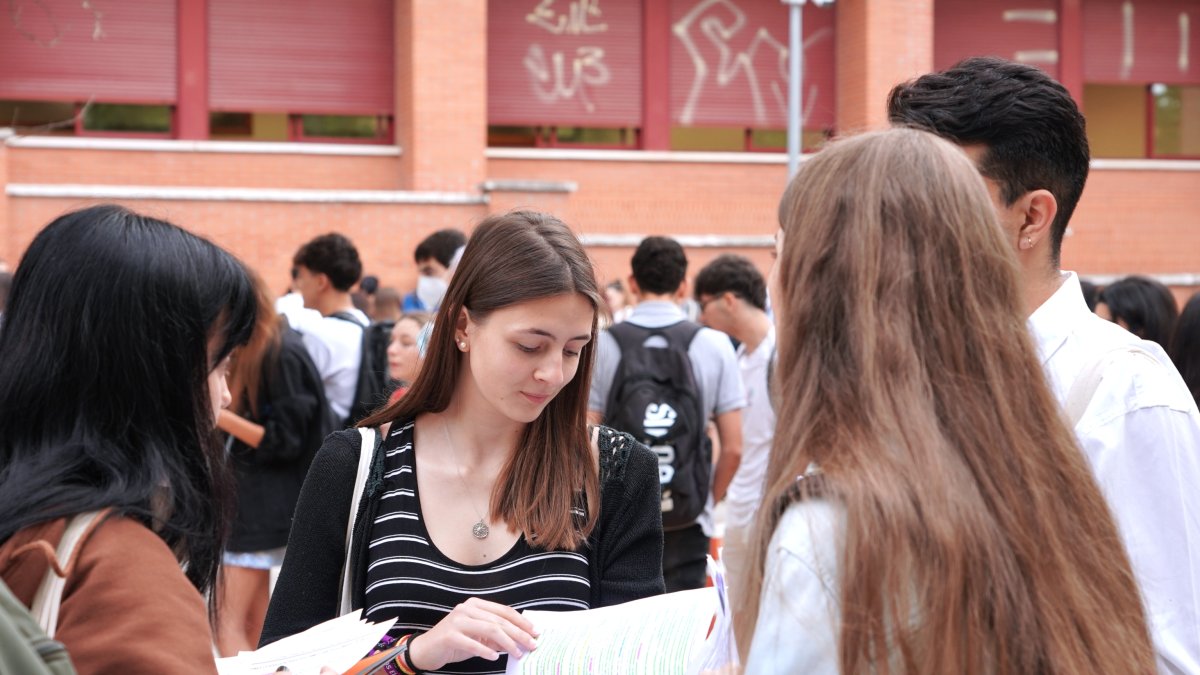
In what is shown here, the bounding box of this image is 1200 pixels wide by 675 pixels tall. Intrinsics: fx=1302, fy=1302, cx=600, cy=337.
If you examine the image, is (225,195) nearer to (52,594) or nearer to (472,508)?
(472,508)

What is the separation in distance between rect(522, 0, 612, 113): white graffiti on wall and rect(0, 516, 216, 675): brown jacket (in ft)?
66.2

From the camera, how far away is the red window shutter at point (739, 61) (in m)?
22.1

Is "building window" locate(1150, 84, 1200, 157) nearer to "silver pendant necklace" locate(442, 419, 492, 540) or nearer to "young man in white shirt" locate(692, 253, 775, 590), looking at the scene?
"young man in white shirt" locate(692, 253, 775, 590)

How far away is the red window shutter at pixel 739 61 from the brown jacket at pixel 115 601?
20.9 metres

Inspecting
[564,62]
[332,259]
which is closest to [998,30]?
[564,62]

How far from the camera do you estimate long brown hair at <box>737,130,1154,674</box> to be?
1.54m

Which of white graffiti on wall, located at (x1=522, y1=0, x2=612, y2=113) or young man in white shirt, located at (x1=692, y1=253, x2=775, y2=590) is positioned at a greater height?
white graffiti on wall, located at (x1=522, y1=0, x2=612, y2=113)

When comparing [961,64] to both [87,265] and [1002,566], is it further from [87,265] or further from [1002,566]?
[87,265]

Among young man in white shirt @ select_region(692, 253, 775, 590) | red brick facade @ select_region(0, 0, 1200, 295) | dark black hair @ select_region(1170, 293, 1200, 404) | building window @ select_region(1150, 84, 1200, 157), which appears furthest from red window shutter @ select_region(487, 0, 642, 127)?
dark black hair @ select_region(1170, 293, 1200, 404)

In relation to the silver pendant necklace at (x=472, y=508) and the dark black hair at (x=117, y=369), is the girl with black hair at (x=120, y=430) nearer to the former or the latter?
the dark black hair at (x=117, y=369)

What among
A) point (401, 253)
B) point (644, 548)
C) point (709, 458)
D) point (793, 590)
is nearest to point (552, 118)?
point (401, 253)

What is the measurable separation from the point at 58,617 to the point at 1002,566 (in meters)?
1.20

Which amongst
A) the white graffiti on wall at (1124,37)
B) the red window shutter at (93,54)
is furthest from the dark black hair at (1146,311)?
the white graffiti on wall at (1124,37)

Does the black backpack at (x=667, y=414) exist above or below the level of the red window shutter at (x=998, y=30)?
below
